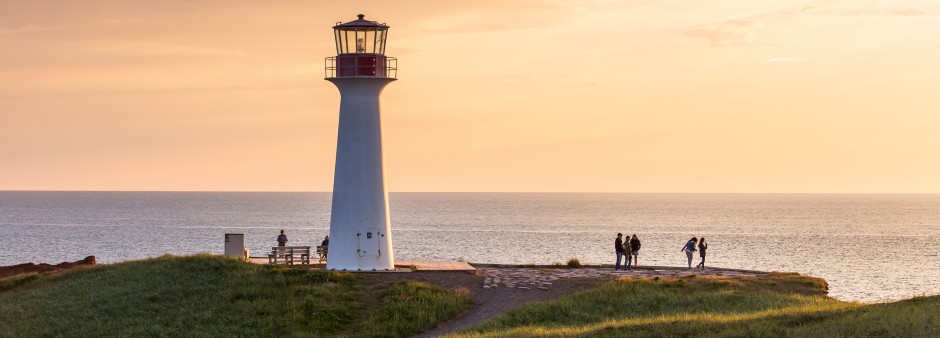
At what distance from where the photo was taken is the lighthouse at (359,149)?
124 ft

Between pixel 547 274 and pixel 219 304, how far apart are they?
1152cm

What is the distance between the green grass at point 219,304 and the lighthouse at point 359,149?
1632 mm

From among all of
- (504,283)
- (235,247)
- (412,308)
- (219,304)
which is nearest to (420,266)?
(504,283)

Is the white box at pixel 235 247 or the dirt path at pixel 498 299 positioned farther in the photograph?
the white box at pixel 235 247

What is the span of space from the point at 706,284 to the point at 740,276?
3636mm

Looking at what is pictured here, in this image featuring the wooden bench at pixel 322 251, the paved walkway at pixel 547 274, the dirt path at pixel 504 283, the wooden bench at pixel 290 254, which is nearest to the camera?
the dirt path at pixel 504 283

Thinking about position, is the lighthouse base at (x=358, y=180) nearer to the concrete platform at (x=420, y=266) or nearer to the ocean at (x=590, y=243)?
the concrete platform at (x=420, y=266)

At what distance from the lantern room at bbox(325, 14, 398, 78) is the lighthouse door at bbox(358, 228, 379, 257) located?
5340 mm

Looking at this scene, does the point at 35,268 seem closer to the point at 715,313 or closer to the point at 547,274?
the point at 547,274

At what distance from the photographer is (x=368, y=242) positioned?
38.3 meters

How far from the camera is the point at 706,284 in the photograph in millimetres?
36344

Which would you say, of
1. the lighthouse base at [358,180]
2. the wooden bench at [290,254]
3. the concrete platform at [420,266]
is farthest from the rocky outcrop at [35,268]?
the lighthouse base at [358,180]

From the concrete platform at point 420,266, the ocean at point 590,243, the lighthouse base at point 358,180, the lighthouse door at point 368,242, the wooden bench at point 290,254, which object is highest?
the lighthouse base at point 358,180

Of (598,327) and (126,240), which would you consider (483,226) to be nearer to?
(126,240)
